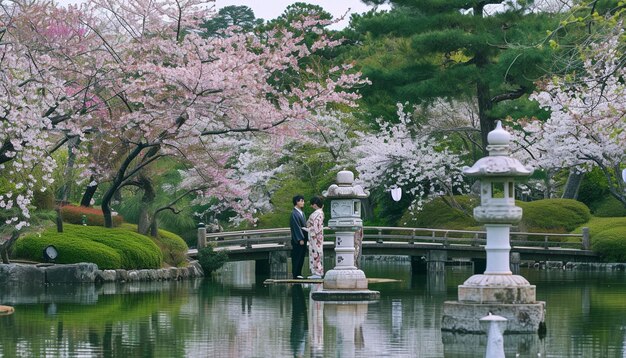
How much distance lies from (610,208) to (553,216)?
4331 millimetres

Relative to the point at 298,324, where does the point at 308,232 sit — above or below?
above

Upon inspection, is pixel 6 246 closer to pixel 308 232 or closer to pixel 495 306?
pixel 308 232

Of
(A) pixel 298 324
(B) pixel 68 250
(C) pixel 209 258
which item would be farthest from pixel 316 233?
(A) pixel 298 324

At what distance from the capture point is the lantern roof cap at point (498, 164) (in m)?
16.1

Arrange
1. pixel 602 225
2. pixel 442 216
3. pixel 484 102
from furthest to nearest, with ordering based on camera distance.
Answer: pixel 442 216 → pixel 484 102 → pixel 602 225

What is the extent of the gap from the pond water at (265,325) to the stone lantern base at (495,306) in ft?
0.99

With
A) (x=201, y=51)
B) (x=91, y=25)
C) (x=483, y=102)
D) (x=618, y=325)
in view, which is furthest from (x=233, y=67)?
(x=483, y=102)

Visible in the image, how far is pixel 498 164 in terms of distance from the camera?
53.2ft

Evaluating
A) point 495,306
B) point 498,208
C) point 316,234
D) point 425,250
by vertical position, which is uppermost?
point 498,208

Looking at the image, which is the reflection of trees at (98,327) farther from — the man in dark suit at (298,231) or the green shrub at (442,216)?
the green shrub at (442,216)

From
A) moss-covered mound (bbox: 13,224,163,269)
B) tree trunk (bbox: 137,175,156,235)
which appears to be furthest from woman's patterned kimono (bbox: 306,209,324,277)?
tree trunk (bbox: 137,175,156,235)

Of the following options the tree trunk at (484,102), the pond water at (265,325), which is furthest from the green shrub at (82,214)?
the tree trunk at (484,102)

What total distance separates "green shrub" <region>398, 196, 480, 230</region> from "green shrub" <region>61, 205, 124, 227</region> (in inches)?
564

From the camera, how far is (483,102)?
41.9 metres
